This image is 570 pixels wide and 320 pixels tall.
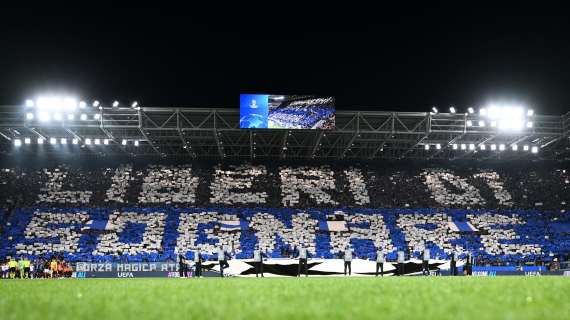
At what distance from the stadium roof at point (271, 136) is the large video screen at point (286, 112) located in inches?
55.7

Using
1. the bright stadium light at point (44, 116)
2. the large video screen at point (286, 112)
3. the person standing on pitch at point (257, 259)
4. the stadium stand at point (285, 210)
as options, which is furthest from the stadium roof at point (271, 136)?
the person standing on pitch at point (257, 259)

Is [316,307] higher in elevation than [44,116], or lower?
lower

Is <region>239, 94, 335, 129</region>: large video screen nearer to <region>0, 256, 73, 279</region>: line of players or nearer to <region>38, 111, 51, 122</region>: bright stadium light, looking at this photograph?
<region>38, 111, 51, 122</region>: bright stadium light

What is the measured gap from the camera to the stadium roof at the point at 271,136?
3666 centimetres

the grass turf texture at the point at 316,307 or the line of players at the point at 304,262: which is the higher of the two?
the grass turf texture at the point at 316,307

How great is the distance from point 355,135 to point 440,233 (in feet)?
31.2

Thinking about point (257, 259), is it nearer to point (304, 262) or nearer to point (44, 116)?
point (304, 262)

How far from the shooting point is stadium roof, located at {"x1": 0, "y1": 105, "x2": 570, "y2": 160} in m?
36.7

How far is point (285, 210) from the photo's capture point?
42219 mm

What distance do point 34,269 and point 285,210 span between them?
18.0 m

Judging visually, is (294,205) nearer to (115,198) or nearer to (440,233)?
(440,233)

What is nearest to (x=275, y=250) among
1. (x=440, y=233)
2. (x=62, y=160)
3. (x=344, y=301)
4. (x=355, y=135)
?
(x=355, y=135)

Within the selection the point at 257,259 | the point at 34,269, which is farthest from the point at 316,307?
the point at 34,269

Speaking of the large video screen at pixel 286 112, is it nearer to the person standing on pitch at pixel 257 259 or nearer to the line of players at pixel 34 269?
the person standing on pitch at pixel 257 259
